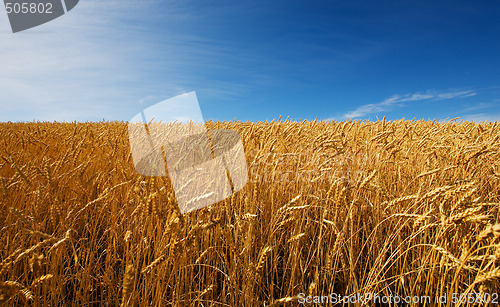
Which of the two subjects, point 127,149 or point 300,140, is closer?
point 300,140

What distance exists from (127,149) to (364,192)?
8.85 ft

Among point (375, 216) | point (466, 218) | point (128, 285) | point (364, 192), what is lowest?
point (375, 216)

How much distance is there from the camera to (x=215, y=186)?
207cm

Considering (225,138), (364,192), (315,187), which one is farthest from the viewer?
(225,138)

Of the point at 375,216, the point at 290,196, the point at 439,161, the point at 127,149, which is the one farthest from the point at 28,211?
the point at 439,161

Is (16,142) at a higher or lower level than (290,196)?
higher

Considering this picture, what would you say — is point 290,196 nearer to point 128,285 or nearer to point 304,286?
point 304,286

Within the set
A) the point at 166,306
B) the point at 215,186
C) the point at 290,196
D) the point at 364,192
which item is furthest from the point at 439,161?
the point at 166,306

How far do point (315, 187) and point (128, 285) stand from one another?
5.34 feet

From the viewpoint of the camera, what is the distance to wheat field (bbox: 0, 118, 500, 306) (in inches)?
40.9

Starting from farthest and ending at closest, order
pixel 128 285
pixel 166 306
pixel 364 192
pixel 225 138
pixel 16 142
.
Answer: pixel 225 138 → pixel 16 142 → pixel 364 192 → pixel 166 306 → pixel 128 285

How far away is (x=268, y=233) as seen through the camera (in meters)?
1.64

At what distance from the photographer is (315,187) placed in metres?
2.04

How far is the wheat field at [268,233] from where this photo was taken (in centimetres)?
104
